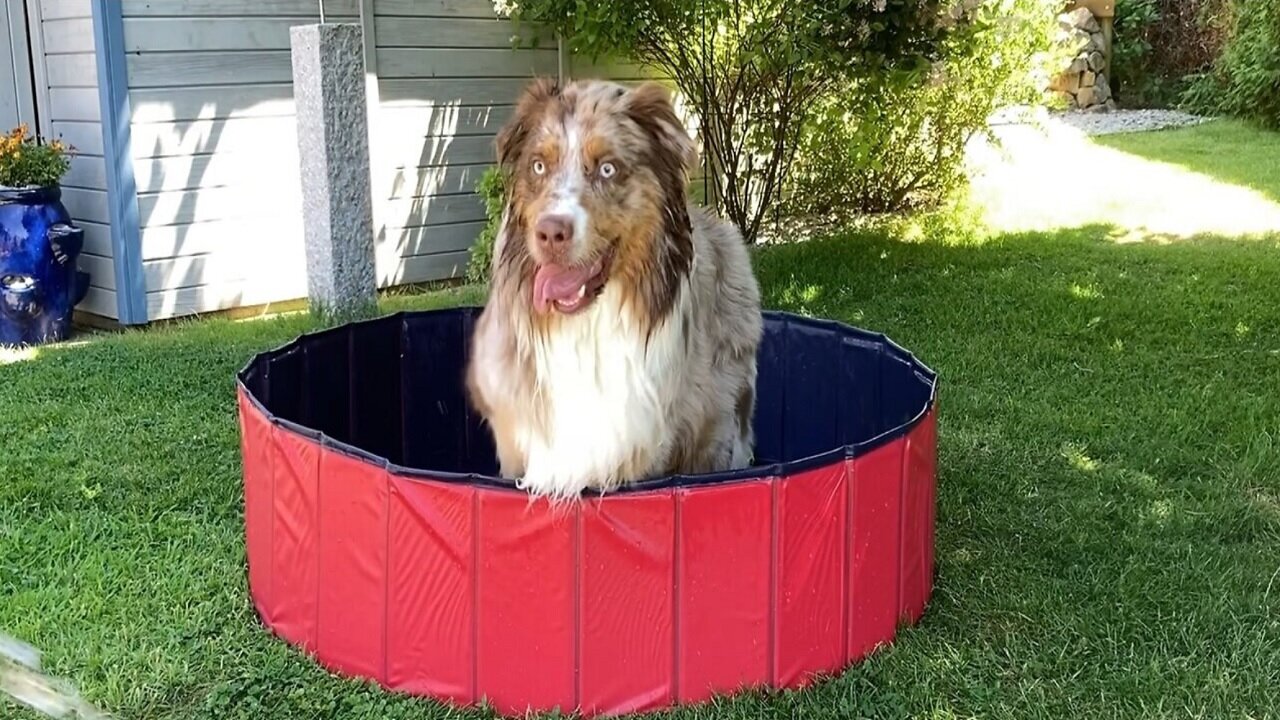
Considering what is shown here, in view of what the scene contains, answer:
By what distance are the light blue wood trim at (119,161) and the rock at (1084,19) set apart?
52.5ft

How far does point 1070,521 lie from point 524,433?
7.27 ft

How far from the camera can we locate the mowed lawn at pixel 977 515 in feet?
10.3

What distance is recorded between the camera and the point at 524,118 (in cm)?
301

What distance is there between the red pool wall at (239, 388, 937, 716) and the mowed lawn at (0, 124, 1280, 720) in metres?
0.11

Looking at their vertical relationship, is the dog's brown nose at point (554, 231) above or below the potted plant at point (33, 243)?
above

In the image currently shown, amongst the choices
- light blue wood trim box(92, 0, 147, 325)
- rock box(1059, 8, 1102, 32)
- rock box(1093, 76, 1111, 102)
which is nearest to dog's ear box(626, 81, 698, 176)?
light blue wood trim box(92, 0, 147, 325)

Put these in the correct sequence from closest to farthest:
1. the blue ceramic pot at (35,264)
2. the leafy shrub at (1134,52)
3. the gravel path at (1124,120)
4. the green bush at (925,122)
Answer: the blue ceramic pot at (35,264) < the green bush at (925,122) < the gravel path at (1124,120) < the leafy shrub at (1134,52)

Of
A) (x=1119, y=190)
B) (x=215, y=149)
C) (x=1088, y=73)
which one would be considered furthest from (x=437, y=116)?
(x=1088, y=73)

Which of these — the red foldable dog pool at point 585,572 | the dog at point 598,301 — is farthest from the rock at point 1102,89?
the dog at point 598,301

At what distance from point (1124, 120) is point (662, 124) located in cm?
1649

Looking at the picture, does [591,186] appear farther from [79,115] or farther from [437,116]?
[437,116]

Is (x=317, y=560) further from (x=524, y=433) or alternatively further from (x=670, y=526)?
(x=670, y=526)

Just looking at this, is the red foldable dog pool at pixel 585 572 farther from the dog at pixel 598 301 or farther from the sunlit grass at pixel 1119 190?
the sunlit grass at pixel 1119 190

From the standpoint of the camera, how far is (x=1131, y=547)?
4039mm
